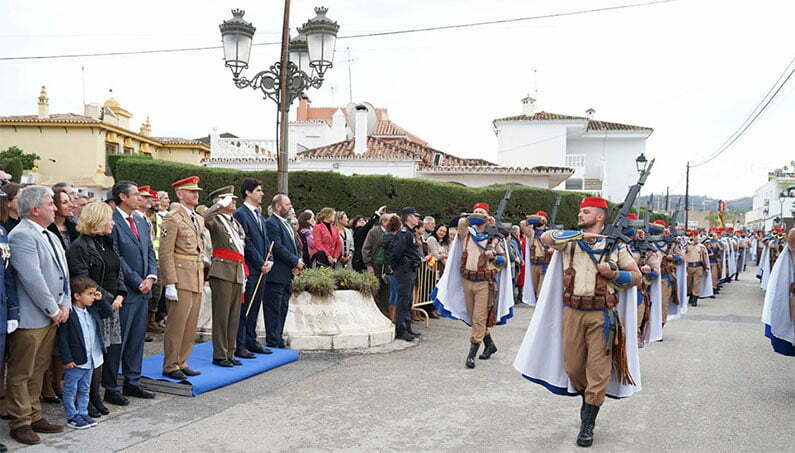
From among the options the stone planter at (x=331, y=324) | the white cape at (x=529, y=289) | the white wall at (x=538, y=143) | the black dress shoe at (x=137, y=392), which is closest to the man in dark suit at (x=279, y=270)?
the stone planter at (x=331, y=324)

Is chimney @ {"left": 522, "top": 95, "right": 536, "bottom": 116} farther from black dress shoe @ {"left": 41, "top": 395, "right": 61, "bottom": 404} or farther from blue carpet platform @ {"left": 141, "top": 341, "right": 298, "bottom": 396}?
black dress shoe @ {"left": 41, "top": 395, "right": 61, "bottom": 404}

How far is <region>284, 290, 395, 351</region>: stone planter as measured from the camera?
8.95m

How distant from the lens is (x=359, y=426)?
5.77m

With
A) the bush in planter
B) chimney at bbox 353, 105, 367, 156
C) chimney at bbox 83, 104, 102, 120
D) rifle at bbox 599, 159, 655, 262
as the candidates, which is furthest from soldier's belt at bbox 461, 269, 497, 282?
chimney at bbox 83, 104, 102, 120

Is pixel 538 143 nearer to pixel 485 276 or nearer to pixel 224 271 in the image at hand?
pixel 485 276

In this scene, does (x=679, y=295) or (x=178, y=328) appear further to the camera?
(x=679, y=295)

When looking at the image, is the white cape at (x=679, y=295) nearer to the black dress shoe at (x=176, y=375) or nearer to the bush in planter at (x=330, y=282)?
the bush in planter at (x=330, y=282)

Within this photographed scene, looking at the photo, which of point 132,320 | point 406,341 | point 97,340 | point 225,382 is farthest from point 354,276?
point 97,340

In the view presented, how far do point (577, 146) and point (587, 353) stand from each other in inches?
1569

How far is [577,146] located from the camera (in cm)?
4391

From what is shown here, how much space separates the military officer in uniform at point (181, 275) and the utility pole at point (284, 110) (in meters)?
3.29

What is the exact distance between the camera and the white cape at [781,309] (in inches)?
300

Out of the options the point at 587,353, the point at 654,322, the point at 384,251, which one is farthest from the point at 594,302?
the point at 384,251

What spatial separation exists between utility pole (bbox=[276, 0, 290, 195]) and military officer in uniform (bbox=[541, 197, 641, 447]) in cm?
539
